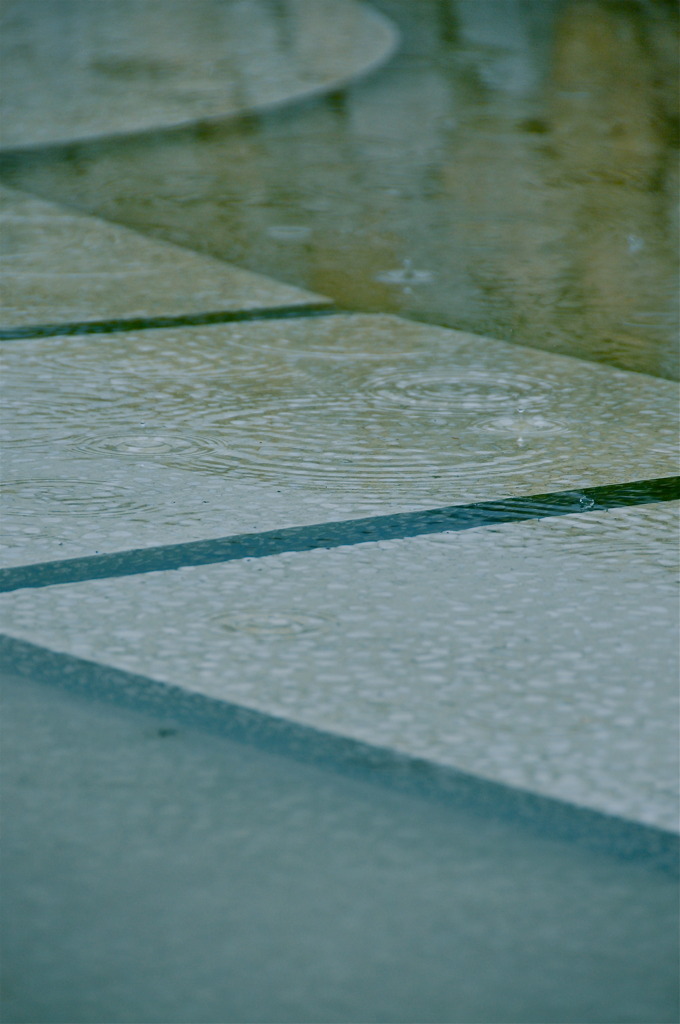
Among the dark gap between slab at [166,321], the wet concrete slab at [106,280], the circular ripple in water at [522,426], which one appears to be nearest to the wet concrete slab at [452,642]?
the circular ripple in water at [522,426]

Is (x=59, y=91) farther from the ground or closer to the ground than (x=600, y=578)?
closer to the ground

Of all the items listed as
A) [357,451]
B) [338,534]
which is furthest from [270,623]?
[357,451]

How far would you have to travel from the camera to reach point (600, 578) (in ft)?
5.60

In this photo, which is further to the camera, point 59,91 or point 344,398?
point 59,91

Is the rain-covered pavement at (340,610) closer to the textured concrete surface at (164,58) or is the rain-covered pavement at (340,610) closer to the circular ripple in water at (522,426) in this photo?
the circular ripple in water at (522,426)

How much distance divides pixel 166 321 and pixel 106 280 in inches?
14.8

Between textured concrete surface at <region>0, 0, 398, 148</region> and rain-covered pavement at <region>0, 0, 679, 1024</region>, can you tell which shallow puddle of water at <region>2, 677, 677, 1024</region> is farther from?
textured concrete surface at <region>0, 0, 398, 148</region>

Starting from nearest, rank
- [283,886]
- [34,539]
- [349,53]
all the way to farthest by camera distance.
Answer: [283,886] → [34,539] → [349,53]

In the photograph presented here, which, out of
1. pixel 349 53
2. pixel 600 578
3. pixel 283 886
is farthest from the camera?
pixel 349 53

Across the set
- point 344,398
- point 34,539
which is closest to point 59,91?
point 344,398

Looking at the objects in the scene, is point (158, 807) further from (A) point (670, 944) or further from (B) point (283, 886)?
(A) point (670, 944)

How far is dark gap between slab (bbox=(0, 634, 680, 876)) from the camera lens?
3.91 feet

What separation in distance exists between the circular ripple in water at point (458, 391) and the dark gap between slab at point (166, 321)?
48cm

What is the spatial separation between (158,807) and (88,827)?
0.06 metres
